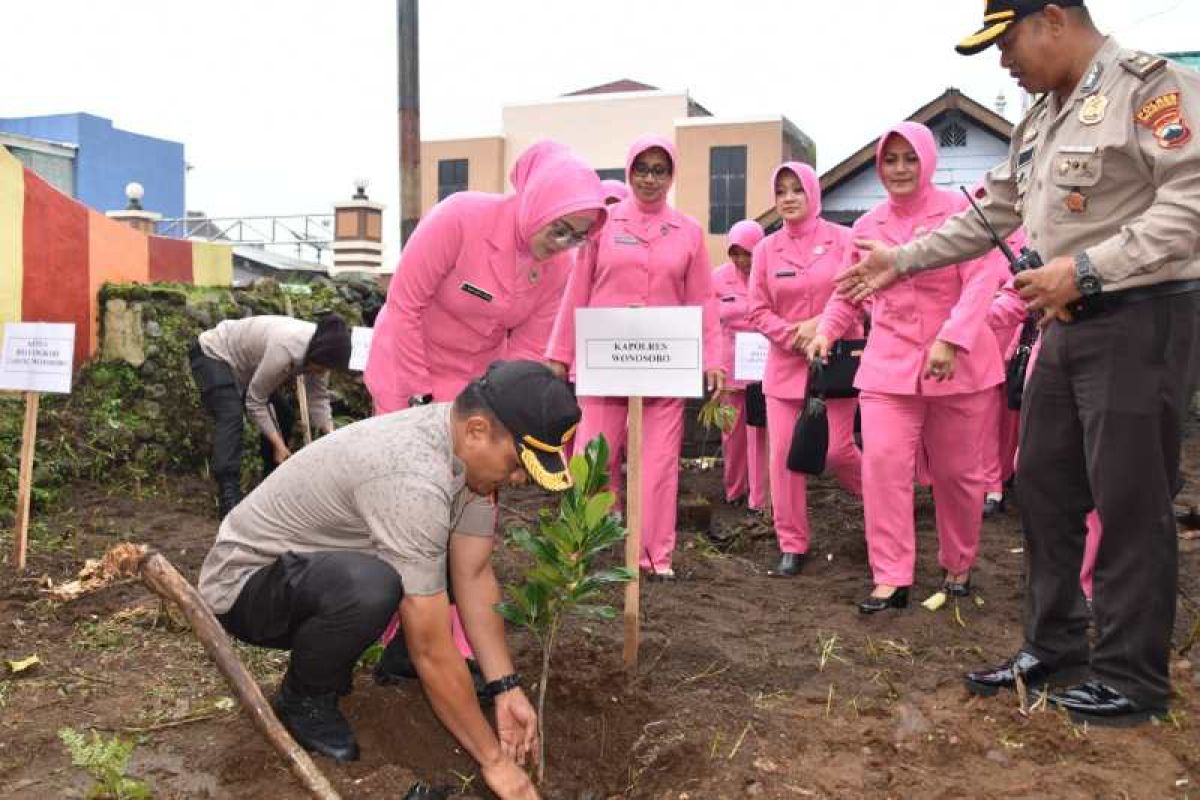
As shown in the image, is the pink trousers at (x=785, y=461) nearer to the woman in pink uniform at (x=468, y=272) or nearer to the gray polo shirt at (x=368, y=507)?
the woman in pink uniform at (x=468, y=272)

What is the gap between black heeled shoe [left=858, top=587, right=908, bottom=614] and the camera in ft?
13.5

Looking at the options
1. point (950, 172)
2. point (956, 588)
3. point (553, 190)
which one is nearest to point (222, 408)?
point (553, 190)

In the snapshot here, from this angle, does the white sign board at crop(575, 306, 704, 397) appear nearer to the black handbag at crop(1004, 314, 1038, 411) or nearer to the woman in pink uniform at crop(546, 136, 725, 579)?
the woman in pink uniform at crop(546, 136, 725, 579)

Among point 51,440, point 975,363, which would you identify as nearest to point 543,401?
point 975,363

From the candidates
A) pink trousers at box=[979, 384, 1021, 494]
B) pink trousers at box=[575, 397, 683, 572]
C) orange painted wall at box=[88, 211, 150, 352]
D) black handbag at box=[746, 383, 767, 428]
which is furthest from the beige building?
pink trousers at box=[575, 397, 683, 572]

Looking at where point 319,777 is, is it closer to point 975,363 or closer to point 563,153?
point 563,153

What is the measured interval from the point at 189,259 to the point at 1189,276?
7487 mm

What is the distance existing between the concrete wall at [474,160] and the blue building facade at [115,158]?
26.5 feet

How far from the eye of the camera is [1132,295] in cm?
265

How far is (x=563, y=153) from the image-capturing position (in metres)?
3.59

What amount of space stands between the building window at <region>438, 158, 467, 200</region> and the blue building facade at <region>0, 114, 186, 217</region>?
8.33m

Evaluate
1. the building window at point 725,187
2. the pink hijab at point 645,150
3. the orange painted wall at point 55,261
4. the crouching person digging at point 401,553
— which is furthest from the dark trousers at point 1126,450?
the building window at point 725,187

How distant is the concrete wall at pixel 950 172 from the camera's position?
11.8 metres

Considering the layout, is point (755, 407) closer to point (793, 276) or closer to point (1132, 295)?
point (793, 276)
